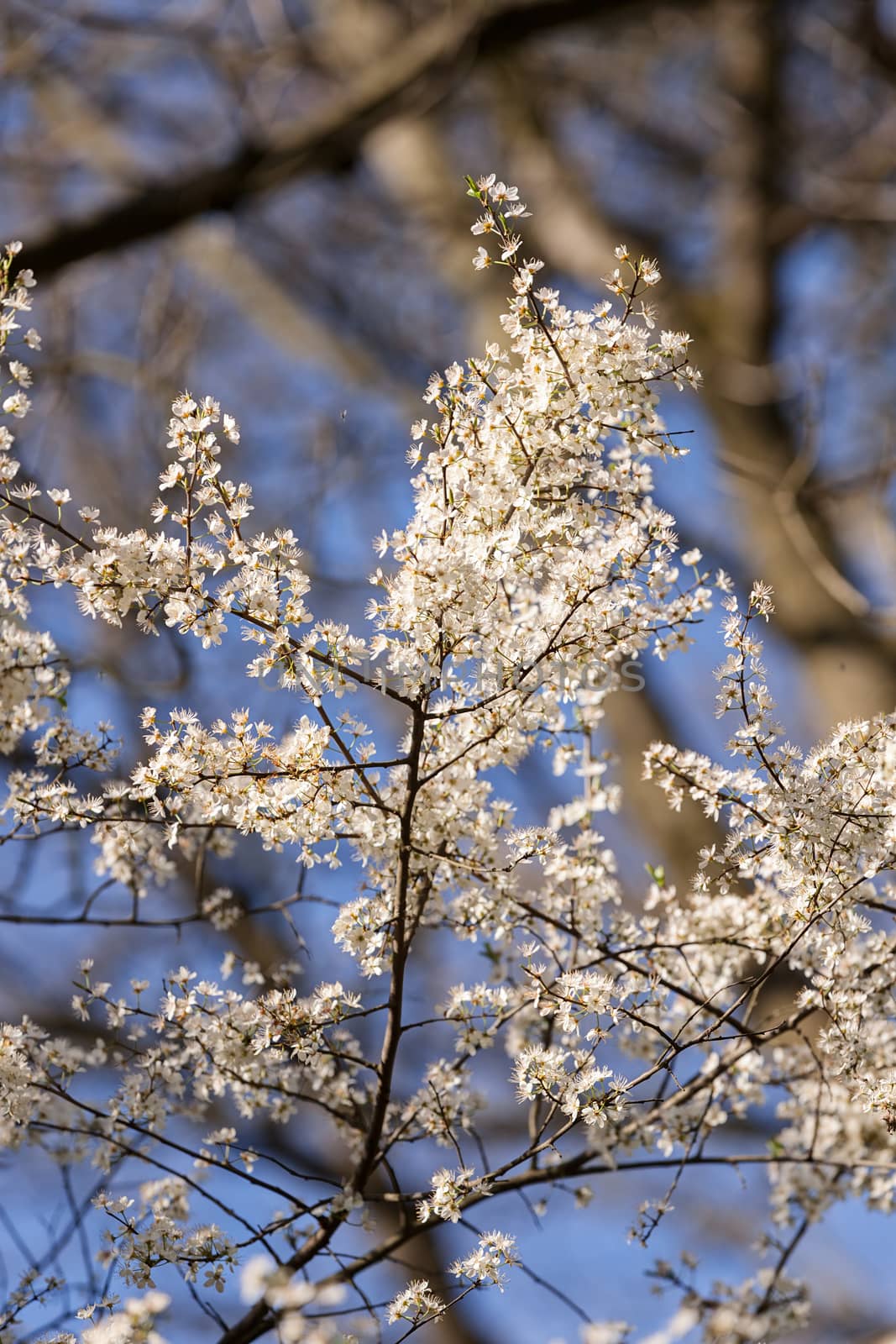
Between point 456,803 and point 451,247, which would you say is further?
point 451,247

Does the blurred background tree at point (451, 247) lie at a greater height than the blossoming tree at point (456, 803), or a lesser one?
greater

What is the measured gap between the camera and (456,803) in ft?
5.85

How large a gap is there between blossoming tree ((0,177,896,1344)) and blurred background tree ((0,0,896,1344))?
5.40 feet

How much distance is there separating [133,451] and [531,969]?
575 cm

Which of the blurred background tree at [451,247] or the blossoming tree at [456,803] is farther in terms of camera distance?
the blurred background tree at [451,247]

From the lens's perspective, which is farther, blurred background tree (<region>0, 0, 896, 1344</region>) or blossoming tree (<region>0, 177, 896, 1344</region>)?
blurred background tree (<region>0, 0, 896, 1344</region>)

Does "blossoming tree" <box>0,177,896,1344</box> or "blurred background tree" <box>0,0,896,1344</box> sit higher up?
"blurred background tree" <box>0,0,896,1344</box>

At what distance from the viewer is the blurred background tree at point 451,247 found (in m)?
4.38

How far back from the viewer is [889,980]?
74.3 inches

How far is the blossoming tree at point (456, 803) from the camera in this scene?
1.55 m

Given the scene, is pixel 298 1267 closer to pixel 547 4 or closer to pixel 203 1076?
pixel 203 1076

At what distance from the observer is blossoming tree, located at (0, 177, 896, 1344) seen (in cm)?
155

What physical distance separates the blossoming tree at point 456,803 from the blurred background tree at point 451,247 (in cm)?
165

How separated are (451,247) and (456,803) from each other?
5.96 meters
